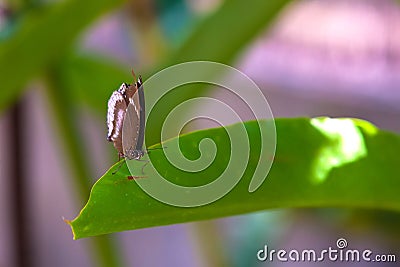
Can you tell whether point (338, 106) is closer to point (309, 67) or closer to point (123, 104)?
point (309, 67)

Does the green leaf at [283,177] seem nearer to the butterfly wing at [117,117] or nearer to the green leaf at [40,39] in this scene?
the butterfly wing at [117,117]

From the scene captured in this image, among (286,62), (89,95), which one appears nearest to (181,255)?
(286,62)

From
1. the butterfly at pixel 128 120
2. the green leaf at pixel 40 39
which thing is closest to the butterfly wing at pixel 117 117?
the butterfly at pixel 128 120

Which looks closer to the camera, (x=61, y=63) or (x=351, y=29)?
(x=61, y=63)

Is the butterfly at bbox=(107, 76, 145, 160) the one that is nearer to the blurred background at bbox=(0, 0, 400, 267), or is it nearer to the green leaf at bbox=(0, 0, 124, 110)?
the blurred background at bbox=(0, 0, 400, 267)

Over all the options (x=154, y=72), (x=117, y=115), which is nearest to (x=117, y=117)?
(x=117, y=115)

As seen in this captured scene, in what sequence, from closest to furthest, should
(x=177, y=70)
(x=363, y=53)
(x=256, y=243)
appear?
(x=177, y=70) < (x=256, y=243) < (x=363, y=53)

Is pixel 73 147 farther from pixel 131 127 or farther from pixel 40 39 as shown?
pixel 131 127

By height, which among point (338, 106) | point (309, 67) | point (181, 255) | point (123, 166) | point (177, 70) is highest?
point (309, 67)
